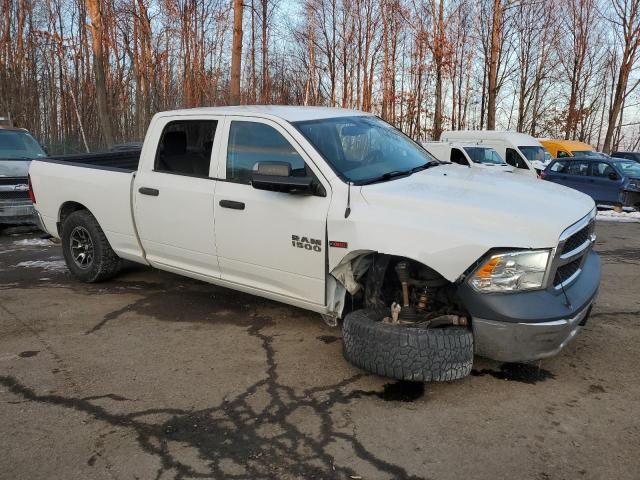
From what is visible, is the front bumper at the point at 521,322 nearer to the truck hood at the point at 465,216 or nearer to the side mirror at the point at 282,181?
the truck hood at the point at 465,216

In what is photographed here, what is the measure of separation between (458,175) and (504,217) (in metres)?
1.06

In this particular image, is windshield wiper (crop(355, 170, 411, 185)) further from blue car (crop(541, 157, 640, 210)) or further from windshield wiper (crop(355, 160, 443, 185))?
blue car (crop(541, 157, 640, 210))

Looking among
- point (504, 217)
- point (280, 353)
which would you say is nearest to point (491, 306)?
point (504, 217)

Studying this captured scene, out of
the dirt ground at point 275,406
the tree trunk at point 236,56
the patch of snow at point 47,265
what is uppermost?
the tree trunk at point 236,56

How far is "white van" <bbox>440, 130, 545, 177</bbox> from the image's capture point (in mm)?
18125

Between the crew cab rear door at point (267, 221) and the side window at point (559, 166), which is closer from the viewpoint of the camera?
the crew cab rear door at point (267, 221)

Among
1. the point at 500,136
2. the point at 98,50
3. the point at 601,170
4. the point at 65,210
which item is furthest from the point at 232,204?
the point at 98,50

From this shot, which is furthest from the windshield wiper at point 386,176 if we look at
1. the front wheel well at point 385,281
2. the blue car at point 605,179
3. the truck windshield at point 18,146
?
the blue car at point 605,179

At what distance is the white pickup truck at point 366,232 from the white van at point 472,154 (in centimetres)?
1240

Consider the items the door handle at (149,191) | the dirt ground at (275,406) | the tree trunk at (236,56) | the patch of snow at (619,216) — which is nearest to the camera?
the dirt ground at (275,406)

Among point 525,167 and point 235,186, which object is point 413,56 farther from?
point 235,186

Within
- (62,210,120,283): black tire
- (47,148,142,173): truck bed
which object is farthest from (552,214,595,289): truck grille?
(47,148,142,173): truck bed

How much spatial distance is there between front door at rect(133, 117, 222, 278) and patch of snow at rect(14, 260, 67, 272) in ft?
7.86

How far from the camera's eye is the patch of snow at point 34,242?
8578 mm
